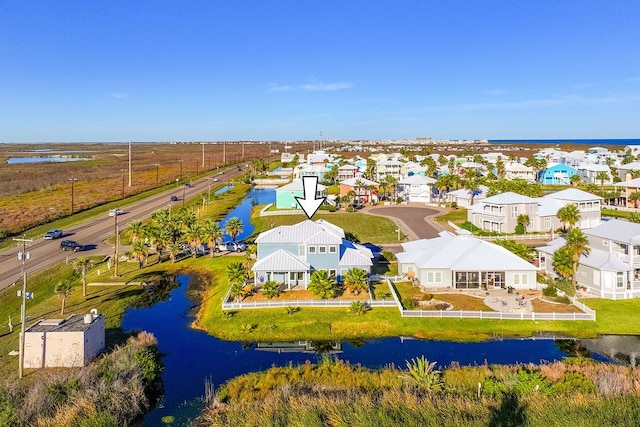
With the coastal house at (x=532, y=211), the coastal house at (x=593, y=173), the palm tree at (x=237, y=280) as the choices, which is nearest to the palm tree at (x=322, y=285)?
the palm tree at (x=237, y=280)

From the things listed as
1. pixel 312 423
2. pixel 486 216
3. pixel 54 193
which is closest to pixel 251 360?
pixel 312 423

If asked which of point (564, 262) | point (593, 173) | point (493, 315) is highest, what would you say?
point (593, 173)

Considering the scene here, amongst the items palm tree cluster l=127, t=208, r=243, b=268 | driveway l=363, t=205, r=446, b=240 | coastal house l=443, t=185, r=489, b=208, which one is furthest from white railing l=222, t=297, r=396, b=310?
coastal house l=443, t=185, r=489, b=208

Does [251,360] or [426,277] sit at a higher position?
[426,277]

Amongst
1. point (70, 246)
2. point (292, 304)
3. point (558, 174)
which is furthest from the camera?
point (558, 174)

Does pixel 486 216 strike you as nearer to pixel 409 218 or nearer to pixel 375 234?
pixel 409 218

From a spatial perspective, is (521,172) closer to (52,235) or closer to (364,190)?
(364,190)

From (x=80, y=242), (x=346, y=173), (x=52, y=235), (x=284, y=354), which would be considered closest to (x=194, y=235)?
(x=80, y=242)
